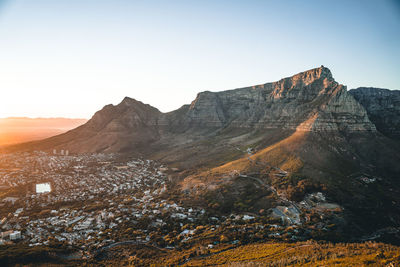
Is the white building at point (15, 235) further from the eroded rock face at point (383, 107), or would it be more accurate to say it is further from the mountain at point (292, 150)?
the eroded rock face at point (383, 107)

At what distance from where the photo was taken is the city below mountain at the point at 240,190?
4190 centimetres

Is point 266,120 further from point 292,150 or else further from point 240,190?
point 240,190

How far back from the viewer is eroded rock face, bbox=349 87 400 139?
112 m

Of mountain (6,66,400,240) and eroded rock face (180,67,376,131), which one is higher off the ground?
eroded rock face (180,67,376,131)

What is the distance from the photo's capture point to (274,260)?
108 feet

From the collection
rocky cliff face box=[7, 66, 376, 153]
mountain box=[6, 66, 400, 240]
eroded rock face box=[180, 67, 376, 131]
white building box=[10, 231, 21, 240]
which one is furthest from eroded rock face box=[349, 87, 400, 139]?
white building box=[10, 231, 21, 240]

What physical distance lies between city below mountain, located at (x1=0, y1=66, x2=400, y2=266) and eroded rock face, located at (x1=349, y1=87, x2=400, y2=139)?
489 mm

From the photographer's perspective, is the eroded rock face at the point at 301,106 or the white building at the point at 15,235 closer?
the white building at the point at 15,235

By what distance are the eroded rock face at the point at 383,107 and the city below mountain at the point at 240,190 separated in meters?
0.49

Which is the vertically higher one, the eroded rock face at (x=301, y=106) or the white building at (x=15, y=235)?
the eroded rock face at (x=301, y=106)

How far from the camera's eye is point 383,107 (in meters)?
122

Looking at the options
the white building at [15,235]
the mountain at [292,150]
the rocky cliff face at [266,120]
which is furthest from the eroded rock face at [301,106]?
the white building at [15,235]

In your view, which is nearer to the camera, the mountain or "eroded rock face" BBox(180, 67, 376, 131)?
the mountain

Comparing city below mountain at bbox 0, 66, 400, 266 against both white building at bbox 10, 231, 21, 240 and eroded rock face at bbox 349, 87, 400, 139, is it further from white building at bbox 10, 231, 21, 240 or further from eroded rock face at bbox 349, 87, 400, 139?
white building at bbox 10, 231, 21, 240
